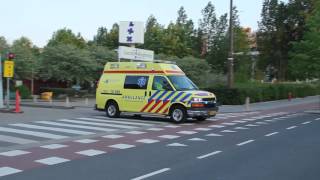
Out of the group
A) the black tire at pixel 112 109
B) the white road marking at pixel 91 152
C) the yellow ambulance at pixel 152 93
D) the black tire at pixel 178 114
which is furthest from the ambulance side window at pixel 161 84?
the white road marking at pixel 91 152

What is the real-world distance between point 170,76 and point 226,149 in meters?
8.90

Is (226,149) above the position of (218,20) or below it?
below

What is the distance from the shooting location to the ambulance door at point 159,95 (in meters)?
21.3

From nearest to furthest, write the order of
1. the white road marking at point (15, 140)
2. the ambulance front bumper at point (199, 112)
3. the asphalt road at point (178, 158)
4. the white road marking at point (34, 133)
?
the asphalt road at point (178, 158), the white road marking at point (15, 140), the white road marking at point (34, 133), the ambulance front bumper at point (199, 112)

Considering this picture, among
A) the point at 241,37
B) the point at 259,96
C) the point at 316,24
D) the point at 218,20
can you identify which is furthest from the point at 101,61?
the point at 218,20

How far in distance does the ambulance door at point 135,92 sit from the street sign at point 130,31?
12.7 m

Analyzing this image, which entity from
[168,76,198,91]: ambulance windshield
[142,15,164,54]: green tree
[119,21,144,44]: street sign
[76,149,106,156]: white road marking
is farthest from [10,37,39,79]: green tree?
[76,149,106,156]: white road marking

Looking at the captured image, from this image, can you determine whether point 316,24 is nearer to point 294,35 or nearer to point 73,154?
point 73,154

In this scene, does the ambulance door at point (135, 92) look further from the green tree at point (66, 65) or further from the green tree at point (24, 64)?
the green tree at point (24, 64)

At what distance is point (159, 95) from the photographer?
848 inches

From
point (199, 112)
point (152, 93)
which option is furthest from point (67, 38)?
point (199, 112)

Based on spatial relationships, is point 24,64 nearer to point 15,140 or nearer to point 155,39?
point 155,39

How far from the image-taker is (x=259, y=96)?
3984 centimetres

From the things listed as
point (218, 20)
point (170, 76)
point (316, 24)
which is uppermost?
point (218, 20)
